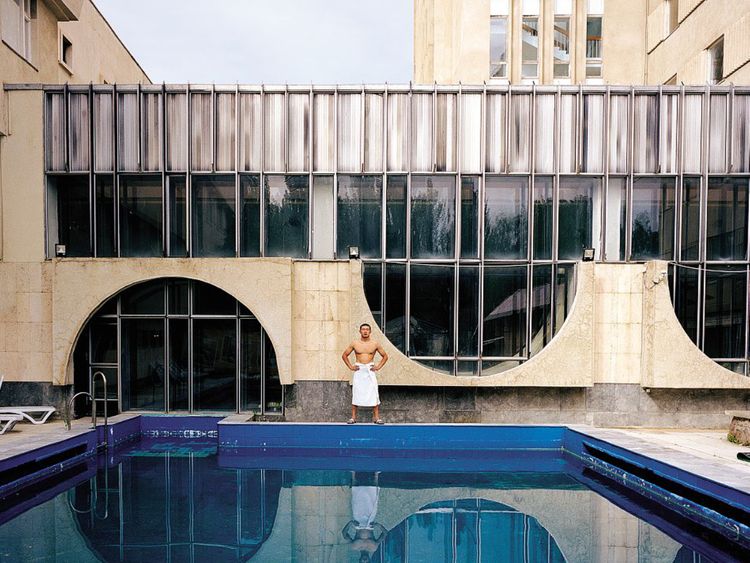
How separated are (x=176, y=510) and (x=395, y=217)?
23.8 ft

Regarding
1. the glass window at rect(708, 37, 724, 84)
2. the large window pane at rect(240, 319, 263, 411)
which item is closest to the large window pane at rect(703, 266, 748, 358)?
the glass window at rect(708, 37, 724, 84)

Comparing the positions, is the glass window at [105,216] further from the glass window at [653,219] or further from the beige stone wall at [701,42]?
the beige stone wall at [701,42]

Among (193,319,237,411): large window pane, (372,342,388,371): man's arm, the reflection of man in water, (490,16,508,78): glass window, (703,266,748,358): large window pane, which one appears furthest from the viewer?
(490,16,508,78): glass window

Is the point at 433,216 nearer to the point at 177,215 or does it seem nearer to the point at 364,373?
the point at 364,373

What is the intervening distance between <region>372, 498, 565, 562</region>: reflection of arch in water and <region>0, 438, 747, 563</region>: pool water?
0.07ft

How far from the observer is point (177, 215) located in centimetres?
1238

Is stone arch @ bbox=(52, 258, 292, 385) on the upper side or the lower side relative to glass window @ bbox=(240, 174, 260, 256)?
lower

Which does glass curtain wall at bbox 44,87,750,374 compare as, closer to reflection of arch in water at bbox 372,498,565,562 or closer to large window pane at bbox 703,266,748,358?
large window pane at bbox 703,266,748,358

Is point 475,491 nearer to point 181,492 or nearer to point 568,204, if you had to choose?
point 181,492

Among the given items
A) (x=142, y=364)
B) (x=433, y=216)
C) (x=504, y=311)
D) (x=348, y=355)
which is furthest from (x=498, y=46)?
(x=142, y=364)

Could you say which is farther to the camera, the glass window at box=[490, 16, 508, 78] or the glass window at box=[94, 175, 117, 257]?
the glass window at box=[490, 16, 508, 78]

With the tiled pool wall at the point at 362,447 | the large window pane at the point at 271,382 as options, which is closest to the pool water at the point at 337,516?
the tiled pool wall at the point at 362,447

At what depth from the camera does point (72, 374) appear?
39.3ft

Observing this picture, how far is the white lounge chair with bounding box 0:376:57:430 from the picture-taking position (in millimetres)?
10695
